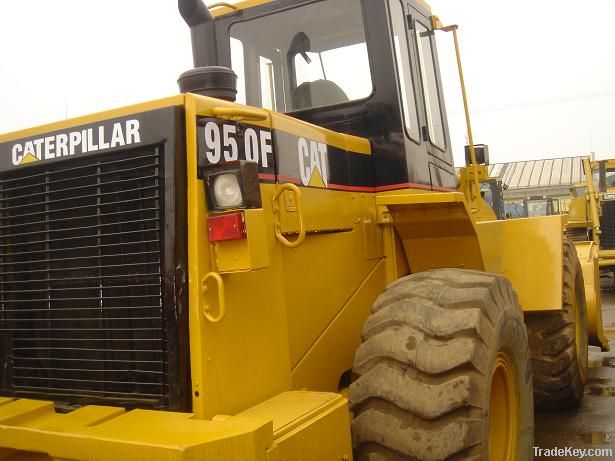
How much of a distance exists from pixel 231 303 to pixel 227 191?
0.45 metres

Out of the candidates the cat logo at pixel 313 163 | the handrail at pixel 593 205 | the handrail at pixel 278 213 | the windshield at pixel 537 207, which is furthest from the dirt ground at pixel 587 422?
the windshield at pixel 537 207

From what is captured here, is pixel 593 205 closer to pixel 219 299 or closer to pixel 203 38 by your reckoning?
pixel 203 38

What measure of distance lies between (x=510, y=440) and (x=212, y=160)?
2.03 metres

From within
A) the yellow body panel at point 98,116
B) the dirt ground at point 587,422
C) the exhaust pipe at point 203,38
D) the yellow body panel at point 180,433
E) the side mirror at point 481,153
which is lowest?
the dirt ground at point 587,422

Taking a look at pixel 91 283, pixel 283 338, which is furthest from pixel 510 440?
pixel 91 283

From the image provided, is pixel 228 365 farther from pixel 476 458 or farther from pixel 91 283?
pixel 476 458

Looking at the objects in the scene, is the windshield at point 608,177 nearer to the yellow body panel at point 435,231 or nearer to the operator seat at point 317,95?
the yellow body panel at point 435,231

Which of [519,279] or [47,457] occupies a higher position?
[519,279]

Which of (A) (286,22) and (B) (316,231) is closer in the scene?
(B) (316,231)

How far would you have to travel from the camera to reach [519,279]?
441cm

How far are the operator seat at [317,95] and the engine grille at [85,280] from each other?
157 cm

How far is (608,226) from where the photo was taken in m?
15.3

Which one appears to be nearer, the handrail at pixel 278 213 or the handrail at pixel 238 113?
the handrail at pixel 238 113

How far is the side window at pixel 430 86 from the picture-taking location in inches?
167
